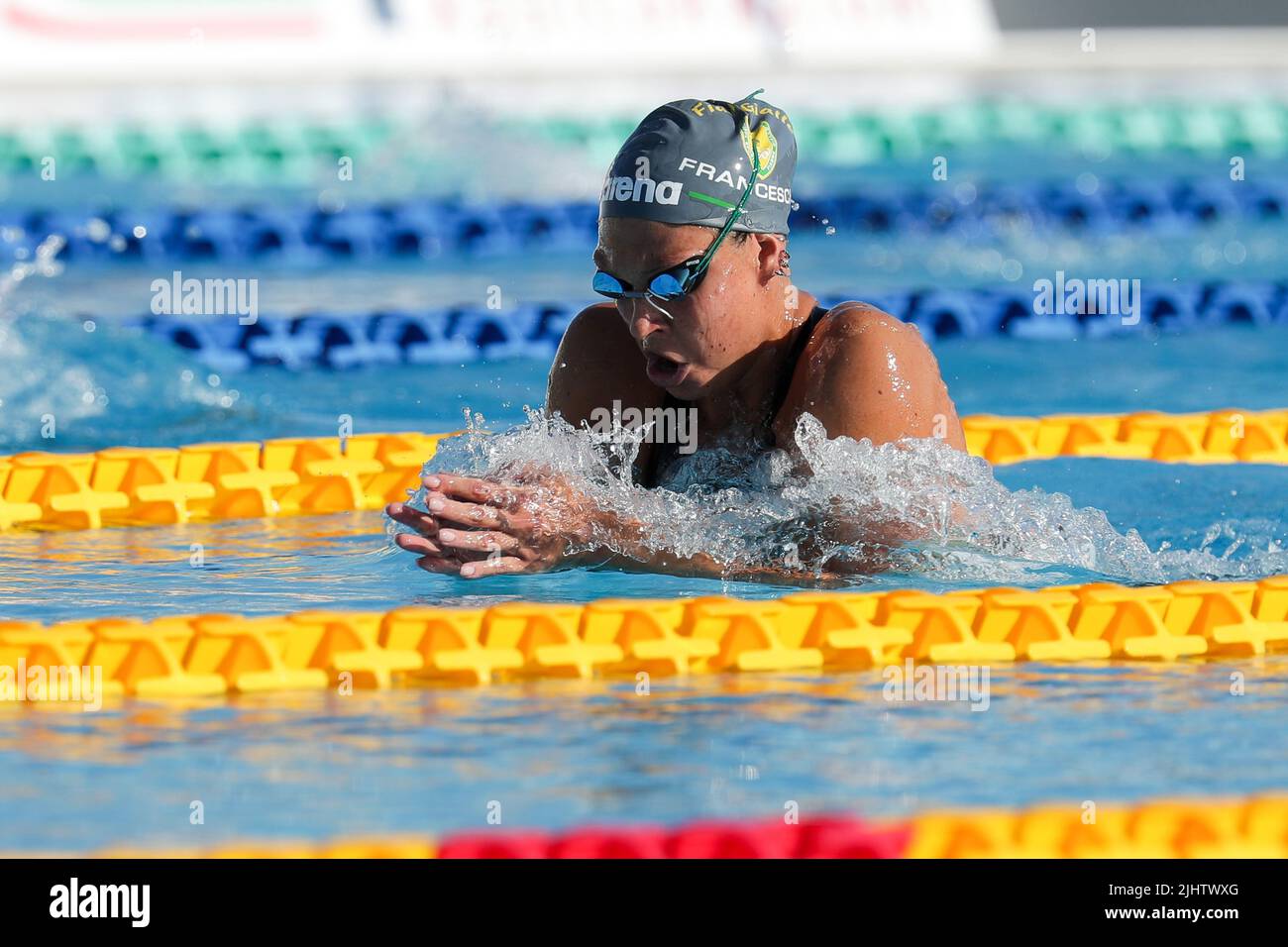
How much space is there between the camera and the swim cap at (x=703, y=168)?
306 centimetres

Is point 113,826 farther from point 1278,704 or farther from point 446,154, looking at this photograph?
point 446,154

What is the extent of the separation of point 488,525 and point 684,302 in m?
0.50

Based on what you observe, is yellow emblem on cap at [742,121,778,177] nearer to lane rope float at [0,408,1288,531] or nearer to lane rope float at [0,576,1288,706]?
lane rope float at [0,576,1288,706]

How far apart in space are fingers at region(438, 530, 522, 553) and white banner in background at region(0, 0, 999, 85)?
794 centimetres

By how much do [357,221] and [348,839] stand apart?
6029mm

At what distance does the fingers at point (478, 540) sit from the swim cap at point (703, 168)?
1.95 feet

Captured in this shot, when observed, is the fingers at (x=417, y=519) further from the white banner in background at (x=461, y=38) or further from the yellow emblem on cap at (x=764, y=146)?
the white banner in background at (x=461, y=38)

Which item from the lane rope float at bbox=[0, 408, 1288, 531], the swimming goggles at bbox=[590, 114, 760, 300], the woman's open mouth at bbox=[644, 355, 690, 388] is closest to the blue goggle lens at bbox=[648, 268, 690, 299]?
the swimming goggles at bbox=[590, 114, 760, 300]

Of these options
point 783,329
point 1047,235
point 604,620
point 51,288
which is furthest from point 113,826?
point 1047,235

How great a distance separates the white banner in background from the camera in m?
10.1

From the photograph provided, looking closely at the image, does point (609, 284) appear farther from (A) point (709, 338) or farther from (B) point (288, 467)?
(B) point (288, 467)

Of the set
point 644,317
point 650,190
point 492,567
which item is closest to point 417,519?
point 492,567

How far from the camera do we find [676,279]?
302 cm

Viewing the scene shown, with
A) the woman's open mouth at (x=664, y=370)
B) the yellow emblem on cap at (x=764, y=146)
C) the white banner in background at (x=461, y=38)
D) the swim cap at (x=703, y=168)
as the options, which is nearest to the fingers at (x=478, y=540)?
the woman's open mouth at (x=664, y=370)
